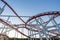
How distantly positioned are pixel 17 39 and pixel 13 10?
1705 centimetres

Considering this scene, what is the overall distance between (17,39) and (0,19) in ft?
52.2

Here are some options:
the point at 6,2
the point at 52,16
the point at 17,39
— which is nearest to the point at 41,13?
the point at 52,16

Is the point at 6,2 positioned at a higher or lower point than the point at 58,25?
higher

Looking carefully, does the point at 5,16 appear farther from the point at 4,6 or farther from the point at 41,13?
the point at 41,13

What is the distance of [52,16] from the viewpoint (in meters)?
15.4

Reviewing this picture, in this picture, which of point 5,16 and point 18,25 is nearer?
point 5,16

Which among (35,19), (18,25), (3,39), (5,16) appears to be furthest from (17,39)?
Answer: (35,19)

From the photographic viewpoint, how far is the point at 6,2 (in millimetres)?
14117

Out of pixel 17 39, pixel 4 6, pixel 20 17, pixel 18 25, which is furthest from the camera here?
pixel 17 39

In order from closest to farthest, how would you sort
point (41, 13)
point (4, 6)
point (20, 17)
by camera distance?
1. point (4, 6)
2. point (41, 13)
3. point (20, 17)

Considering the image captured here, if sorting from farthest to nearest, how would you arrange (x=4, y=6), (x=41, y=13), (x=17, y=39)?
(x=17, y=39), (x=41, y=13), (x=4, y=6)

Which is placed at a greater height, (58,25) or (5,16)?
(5,16)

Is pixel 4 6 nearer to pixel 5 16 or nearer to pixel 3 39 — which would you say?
pixel 5 16

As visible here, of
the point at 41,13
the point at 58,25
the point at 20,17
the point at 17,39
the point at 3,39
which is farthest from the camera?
the point at 17,39
